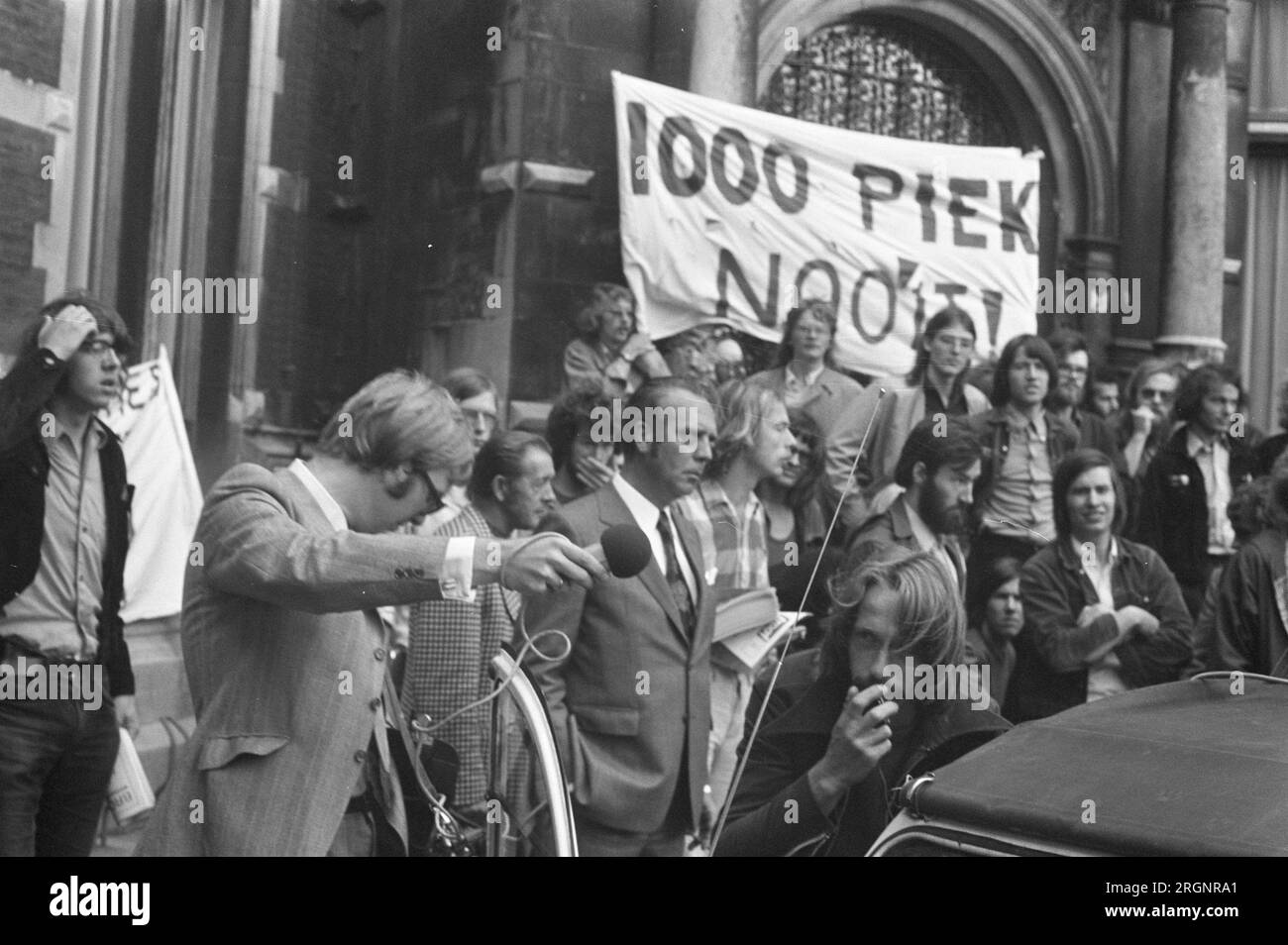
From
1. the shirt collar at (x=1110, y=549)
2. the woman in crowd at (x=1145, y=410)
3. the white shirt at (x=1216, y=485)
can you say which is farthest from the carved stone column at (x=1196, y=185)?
the shirt collar at (x=1110, y=549)

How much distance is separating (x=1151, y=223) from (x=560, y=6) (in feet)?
14.2

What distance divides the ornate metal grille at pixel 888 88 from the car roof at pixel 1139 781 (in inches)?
300

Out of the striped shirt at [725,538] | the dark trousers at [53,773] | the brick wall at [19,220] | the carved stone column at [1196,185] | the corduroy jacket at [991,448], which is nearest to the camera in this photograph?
the dark trousers at [53,773]

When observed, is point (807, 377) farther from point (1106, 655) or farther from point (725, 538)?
point (1106, 655)

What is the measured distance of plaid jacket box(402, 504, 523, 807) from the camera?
4902 mm

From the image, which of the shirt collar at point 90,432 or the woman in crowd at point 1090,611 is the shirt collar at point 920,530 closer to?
the woman in crowd at point 1090,611

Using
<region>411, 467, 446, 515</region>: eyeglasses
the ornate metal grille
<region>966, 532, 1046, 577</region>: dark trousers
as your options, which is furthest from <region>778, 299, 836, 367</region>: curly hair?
<region>411, 467, 446, 515</region>: eyeglasses

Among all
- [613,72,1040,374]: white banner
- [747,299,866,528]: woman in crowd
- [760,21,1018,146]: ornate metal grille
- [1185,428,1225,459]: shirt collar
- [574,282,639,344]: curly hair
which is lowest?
[1185,428,1225,459]: shirt collar

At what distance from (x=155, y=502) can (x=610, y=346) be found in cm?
221

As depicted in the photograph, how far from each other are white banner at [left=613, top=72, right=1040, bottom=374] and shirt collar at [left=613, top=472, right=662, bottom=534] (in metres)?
3.88

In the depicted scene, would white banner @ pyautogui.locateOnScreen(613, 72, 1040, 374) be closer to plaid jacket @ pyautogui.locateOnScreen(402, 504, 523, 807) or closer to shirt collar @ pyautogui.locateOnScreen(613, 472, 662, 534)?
plaid jacket @ pyautogui.locateOnScreen(402, 504, 523, 807)

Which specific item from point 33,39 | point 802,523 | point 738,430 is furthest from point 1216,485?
point 33,39

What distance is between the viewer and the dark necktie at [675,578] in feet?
15.7
